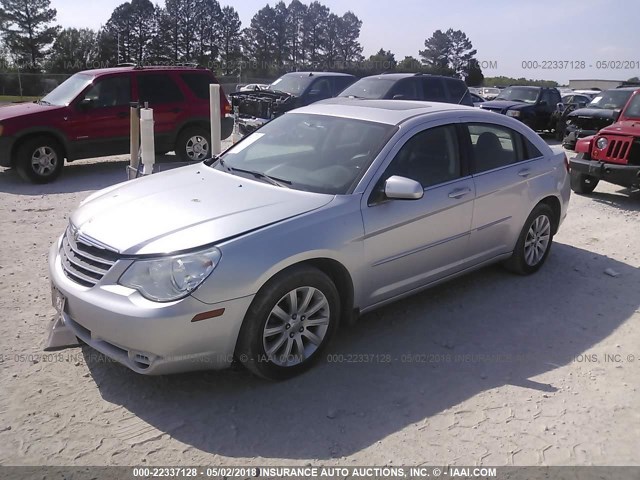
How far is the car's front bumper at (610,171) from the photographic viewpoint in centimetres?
845

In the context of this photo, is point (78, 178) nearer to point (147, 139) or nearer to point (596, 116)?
point (147, 139)

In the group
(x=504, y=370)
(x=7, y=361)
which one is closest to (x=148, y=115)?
(x=7, y=361)

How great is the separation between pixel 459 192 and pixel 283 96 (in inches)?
375

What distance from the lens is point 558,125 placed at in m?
17.6

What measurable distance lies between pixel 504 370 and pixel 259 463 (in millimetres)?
1844

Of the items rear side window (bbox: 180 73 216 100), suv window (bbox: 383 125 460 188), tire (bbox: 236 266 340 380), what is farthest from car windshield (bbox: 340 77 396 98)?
tire (bbox: 236 266 340 380)

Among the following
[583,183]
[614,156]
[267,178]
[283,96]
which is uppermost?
[283,96]

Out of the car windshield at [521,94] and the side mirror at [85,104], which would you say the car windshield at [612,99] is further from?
the side mirror at [85,104]

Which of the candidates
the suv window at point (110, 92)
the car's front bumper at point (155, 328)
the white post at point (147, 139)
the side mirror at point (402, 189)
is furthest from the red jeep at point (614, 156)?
the suv window at point (110, 92)

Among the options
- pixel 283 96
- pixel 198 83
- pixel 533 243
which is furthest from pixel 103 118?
pixel 533 243

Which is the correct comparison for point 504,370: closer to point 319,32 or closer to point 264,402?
point 264,402

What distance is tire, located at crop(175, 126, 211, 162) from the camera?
11.0 m

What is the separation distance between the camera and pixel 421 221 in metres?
4.25

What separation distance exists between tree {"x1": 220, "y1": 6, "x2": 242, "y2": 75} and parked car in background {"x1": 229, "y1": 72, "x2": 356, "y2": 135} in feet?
207
